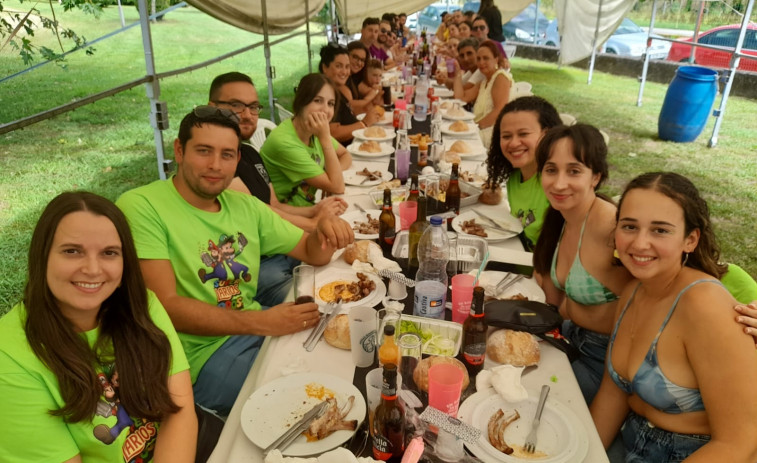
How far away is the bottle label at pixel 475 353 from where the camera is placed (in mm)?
1586

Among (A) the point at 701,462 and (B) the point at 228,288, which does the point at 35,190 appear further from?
(A) the point at 701,462

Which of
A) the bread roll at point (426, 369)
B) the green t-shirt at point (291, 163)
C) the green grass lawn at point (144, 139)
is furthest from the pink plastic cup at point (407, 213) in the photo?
the green grass lawn at point (144, 139)

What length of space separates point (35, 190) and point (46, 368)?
5.37 meters

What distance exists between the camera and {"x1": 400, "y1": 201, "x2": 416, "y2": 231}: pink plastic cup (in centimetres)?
255

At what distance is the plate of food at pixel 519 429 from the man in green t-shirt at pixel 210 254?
713 mm

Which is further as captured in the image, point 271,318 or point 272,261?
point 272,261

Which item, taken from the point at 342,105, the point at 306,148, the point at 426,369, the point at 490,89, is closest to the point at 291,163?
the point at 306,148

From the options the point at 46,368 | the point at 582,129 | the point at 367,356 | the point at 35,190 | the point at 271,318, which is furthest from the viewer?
the point at 35,190

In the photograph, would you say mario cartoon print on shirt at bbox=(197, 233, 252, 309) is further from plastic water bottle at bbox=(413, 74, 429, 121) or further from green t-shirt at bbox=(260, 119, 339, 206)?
plastic water bottle at bbox=(413, 74, 429, 121)

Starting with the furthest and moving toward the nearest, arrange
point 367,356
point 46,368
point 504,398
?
point 367,356 → point 504,398 → point 46,368

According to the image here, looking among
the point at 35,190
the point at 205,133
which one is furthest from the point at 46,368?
the point at 35,190

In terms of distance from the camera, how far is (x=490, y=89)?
5.12 metres

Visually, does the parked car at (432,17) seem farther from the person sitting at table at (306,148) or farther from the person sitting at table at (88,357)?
the person sitting at table at (88,357)

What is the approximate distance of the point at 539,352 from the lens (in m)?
1.67
